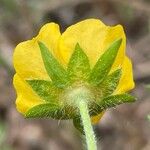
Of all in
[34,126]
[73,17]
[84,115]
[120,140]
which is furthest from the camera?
[73,17]

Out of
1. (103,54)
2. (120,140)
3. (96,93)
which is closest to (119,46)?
(103,54)

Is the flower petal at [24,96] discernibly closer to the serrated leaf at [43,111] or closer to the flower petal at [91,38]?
the serrated leaf at [43,111]

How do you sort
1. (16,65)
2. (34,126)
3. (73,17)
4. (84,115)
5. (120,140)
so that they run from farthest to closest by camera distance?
(73,17)
(34,126)
(120,140)
(16,65)
(84,115)

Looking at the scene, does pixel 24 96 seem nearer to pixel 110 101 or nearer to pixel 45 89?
pixel 45 89

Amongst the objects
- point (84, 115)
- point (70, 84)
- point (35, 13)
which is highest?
point (35, 13)

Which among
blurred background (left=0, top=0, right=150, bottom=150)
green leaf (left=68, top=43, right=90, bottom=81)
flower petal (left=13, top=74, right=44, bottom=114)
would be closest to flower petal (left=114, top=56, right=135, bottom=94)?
green leaf (left=68, top=43, right=90, bottom=81)

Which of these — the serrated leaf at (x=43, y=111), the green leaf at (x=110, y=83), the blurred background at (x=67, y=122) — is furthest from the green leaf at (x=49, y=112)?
the blurred background at (x=67, y=122)

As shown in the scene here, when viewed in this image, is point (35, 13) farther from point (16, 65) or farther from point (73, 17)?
point (16, 65)
